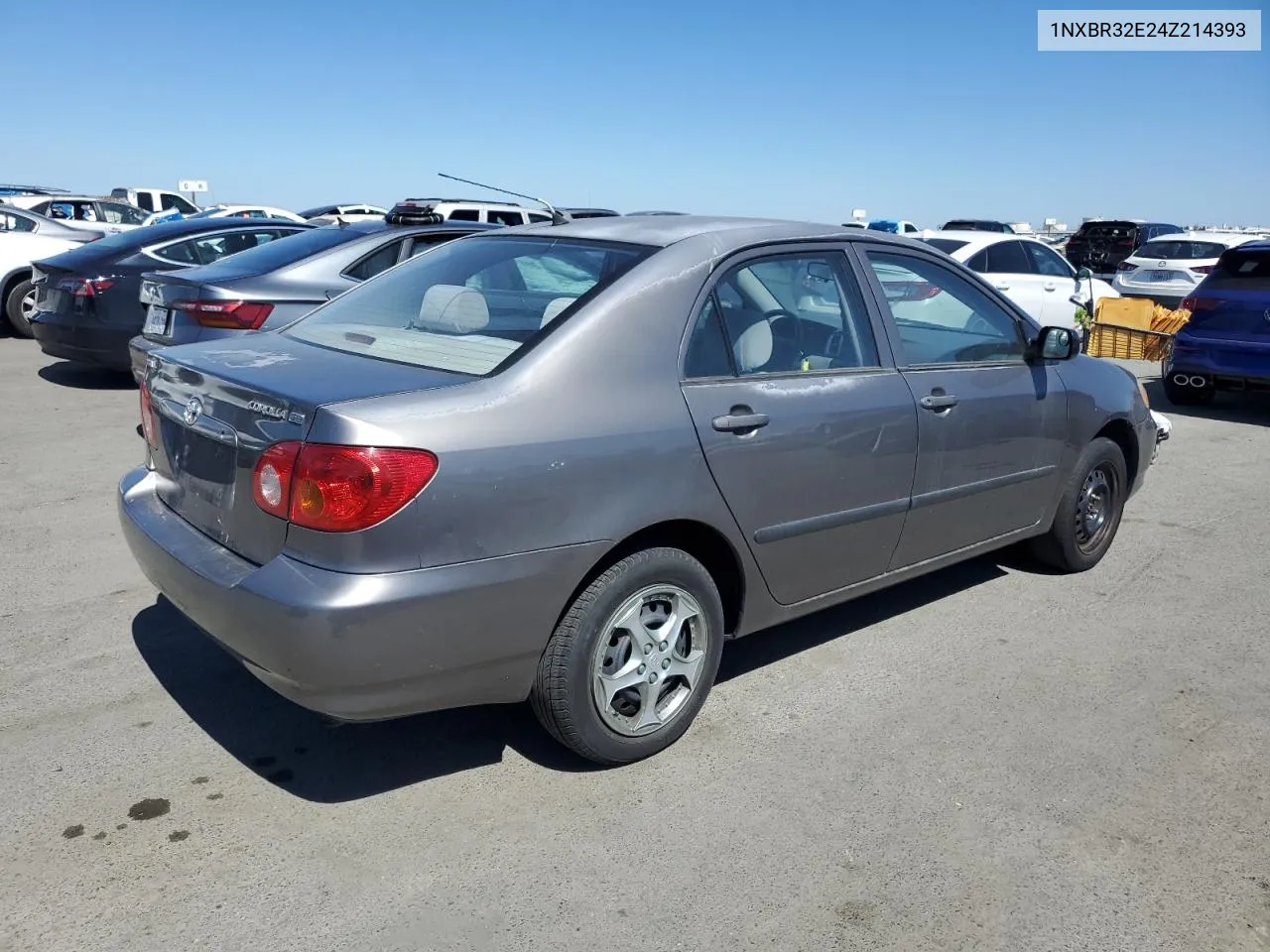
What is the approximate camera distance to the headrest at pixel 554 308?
3.26 meters

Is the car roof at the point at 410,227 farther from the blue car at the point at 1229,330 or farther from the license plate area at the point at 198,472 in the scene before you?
the blue car at the point at 1229,330

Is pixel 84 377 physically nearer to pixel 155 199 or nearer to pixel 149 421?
pixel 149 421

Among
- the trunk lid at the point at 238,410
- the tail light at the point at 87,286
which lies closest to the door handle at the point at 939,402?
the trunk lid at the point at 238,410

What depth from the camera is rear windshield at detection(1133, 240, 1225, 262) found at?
1977 cm

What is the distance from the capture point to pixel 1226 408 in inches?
415

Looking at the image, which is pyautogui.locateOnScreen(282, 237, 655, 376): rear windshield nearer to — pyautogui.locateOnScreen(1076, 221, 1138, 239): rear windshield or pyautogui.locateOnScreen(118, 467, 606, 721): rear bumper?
pyautogui.locateOnScreen(118, 467, 606, 721): rear bumper

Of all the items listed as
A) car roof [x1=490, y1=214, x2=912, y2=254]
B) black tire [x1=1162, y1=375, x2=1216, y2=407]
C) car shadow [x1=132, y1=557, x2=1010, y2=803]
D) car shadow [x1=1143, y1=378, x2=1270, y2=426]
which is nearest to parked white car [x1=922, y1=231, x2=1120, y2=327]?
car shadow [x1=1143, y1=378, x2=1270, y2=426]

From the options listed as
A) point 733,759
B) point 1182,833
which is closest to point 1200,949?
point 1182,833

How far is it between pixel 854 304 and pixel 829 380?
42 cm

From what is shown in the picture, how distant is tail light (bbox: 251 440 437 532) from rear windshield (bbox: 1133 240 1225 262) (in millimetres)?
20271

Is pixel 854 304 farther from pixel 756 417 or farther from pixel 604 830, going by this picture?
pixel 604 830

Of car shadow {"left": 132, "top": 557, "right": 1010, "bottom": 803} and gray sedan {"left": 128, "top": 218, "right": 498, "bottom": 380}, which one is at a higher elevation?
gray sedan {"left": 128, "top": 218, "right": 498, "bottom": 380}

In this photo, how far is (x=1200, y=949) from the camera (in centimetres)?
258

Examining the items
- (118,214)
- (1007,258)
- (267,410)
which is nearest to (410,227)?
(267,410)
